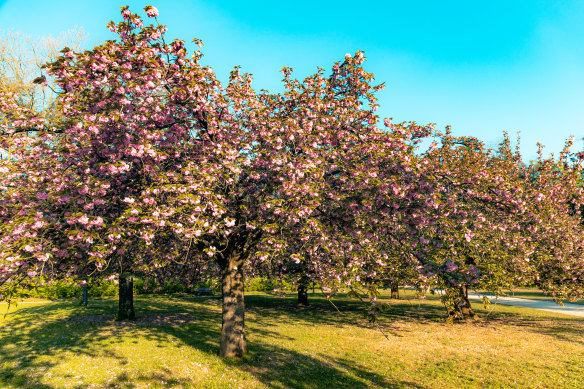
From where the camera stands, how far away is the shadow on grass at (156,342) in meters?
10.3

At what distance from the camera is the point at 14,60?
1054 inches

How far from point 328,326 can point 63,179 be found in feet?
55.0

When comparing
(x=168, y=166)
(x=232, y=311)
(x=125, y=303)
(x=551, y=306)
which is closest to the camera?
(x=168, y=166)

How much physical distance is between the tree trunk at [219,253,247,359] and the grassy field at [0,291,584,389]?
0.53m

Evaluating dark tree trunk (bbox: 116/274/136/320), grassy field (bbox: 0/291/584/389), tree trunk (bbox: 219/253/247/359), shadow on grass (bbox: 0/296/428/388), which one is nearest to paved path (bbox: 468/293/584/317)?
grassy field (bbox: 0/291/584/389)

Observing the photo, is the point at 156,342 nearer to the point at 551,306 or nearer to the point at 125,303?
the point at 125,303

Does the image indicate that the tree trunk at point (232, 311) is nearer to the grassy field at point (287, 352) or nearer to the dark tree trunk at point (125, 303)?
the grassy field at point (287, 352)

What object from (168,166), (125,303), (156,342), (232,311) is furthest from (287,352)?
(125,303)

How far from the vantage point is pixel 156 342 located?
14.2 m

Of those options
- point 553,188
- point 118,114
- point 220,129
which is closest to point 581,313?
point 553,188

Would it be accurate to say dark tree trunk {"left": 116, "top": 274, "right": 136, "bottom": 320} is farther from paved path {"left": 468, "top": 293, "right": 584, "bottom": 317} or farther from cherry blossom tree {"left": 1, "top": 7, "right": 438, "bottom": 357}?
paved path {"left": 468, "top": 293, "right": 584, "bottom": 317}

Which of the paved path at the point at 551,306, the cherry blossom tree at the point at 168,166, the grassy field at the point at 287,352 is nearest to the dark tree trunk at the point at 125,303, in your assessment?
the grassy field at the point at 287,352

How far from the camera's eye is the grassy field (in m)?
10.4

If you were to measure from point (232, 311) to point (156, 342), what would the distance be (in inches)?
194
